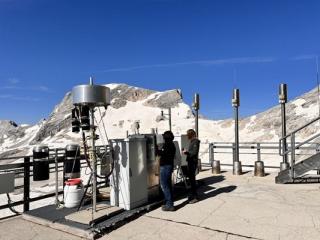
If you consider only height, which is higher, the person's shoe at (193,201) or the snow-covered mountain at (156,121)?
the snow-covered mountain at (156,121)

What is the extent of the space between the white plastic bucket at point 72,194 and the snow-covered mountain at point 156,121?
12964 mm

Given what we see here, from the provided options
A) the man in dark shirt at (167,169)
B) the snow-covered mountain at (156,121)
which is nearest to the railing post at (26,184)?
the man in dark shirt at (167,169)

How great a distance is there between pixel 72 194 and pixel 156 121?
45.6 m

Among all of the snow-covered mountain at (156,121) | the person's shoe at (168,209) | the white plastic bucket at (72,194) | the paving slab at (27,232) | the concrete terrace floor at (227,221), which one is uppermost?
the snow-covered mountain at (156,121)

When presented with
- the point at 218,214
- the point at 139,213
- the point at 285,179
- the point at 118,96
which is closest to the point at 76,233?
the point at 139,213

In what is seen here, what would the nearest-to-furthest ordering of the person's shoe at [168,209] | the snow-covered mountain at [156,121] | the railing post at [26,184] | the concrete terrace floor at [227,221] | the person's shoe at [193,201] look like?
1. the concrete terrace floor at [227,221]
2. the person's shoe at [168,209]
3. the railing post at [26,184]
4. the person's shoe at [193,201]
5. the snow-covered mountain at [156,121]

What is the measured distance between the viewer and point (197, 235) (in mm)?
4719

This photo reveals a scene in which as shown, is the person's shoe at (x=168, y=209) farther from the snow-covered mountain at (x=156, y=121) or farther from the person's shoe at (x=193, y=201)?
the snow-covered mountain at (x=156, y=121)

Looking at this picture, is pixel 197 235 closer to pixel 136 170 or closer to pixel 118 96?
pixel 136 170

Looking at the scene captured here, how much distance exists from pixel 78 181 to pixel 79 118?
1.49 metres

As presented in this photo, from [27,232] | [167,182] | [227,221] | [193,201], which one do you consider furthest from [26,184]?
[227,221]

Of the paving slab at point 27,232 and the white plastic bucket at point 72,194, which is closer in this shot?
the paving slab at point 27,232

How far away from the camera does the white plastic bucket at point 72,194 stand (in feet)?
20.1

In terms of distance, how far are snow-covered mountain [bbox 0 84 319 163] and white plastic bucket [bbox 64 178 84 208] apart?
42.5 ft
